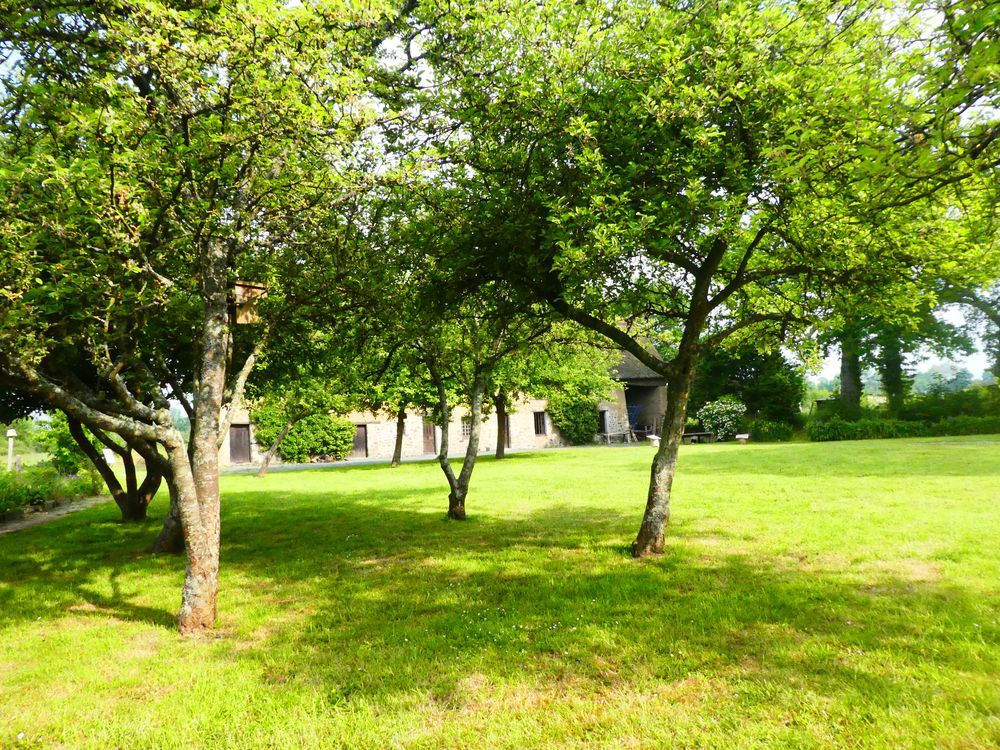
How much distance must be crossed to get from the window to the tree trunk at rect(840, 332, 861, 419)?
19.4 meters

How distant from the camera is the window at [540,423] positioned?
4344cm

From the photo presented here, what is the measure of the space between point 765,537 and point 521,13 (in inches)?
327

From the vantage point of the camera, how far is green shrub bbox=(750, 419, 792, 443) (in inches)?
1378

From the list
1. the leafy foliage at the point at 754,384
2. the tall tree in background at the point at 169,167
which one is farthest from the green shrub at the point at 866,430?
the tall tree in background at the point at 169,167

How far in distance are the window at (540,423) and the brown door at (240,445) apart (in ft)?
64.1

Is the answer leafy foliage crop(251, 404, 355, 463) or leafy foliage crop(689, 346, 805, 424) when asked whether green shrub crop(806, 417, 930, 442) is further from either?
leafy foliage crop(251, 404, 355, 463)

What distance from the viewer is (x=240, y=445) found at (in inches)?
1382

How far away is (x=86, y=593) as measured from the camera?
802 centimetres

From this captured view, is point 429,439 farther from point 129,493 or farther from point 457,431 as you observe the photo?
point 129,493

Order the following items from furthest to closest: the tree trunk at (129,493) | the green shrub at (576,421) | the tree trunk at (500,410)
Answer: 1. the green shrub at (576,421)
2. the tree trunk at (500,410)
3. the tree trunk at (129,493)

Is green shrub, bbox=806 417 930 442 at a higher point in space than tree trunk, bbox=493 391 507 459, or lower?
lower

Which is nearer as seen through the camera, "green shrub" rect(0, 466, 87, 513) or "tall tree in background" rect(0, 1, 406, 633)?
"tall tree in background" rect(0, 1, 406, 633)

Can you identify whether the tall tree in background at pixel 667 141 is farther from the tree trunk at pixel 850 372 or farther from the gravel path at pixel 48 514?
the tree trunk at pixel 850 372

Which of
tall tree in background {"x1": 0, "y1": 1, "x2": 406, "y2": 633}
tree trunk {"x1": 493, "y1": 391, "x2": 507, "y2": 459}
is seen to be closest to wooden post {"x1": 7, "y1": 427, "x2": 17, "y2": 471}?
tree trunk {"x1": 493, "y1": 391, "x2": 507, "y2": 459}
